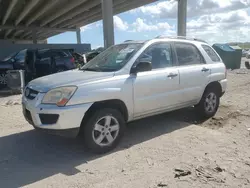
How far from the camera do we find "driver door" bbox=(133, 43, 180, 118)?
4.41 metres

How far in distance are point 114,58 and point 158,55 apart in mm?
832

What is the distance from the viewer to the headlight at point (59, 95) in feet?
12.1

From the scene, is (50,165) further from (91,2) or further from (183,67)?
(91,2)

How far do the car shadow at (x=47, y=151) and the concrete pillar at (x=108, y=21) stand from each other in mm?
14034

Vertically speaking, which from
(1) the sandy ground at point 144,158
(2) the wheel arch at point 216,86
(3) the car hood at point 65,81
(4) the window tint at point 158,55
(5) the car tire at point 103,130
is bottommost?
(1) the sandy ground at point 144,158

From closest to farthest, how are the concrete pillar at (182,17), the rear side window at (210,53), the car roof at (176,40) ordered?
the car roof at (176,40) < the rear side window at (210,53) < the concrete pillar at (182,17)

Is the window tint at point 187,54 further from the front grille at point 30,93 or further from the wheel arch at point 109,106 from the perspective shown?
the front grille at point 30,93

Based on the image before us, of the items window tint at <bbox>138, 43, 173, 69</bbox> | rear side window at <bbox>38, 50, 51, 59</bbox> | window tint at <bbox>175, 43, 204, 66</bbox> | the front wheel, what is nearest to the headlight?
window tint at <bbox>138, 43, 173, 69</bbox>

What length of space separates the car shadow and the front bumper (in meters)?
0.52

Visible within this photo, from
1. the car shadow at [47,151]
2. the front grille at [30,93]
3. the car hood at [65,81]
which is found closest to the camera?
the car shadow at [47,151]

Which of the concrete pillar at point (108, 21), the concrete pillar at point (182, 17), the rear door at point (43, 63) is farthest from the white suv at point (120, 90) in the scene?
the concrete pillar at point (182, 17)

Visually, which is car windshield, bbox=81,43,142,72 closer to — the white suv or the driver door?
the white suv

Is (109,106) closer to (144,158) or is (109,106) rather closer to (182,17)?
(144,158)

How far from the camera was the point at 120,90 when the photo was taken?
4.12 m
